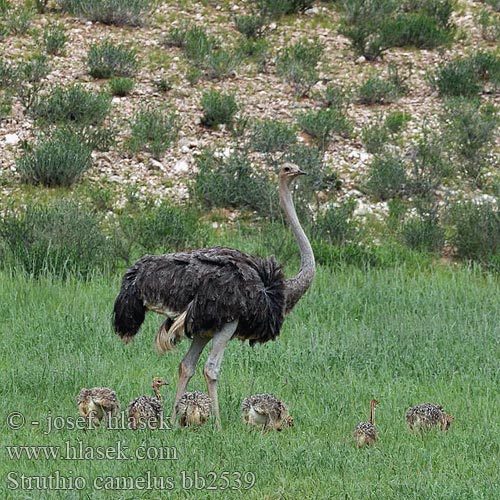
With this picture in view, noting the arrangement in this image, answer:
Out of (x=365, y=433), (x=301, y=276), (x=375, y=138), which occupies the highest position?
(x=301, y=276)

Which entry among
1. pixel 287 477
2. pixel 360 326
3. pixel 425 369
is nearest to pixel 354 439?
pixel 287 477

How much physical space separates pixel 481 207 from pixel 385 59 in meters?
6.19

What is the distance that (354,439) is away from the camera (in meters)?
7.10

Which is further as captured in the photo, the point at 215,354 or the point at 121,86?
the point at 121,86

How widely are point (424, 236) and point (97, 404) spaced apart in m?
8.05

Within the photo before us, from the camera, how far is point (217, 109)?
58.9ft

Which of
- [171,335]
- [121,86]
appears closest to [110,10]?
[121,86]

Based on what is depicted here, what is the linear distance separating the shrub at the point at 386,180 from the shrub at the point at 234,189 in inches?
60.0

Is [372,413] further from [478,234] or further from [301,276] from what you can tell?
[478,234]

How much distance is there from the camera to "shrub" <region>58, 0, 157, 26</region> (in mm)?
20500

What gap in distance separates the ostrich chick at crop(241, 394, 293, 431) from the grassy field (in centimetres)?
8

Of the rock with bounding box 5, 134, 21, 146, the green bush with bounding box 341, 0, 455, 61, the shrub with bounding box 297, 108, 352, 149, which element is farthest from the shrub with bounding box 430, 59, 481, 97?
the rock with bounding box 5, 134, 21, 146

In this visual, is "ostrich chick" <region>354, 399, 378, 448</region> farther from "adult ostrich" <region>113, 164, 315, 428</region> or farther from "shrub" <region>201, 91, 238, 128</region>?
"shrub" <region>201, 91, 238, 128</region>

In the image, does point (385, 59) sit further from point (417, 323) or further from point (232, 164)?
point (417, 323)
